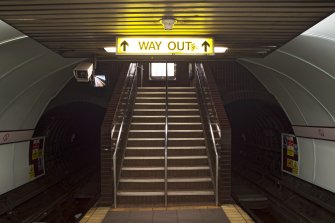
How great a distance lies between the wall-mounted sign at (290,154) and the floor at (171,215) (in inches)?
225

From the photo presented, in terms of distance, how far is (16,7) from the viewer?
5398 mm

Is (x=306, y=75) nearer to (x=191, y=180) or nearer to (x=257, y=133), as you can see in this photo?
(x=191, y=180)

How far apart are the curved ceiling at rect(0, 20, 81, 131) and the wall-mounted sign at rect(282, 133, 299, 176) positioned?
25.0ft

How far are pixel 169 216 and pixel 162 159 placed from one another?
97.1 inches

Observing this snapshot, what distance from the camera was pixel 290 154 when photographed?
13.9 meters

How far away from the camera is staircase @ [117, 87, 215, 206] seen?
8805 millimetres

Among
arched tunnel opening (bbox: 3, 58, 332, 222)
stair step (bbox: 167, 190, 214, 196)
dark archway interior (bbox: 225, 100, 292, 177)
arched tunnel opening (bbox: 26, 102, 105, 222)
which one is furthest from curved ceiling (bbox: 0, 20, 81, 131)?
dark archway interior (bbox: 225, 100, 292, 177)

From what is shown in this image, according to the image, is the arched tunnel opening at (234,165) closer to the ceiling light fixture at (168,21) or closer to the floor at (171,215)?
the floor at (171,215)

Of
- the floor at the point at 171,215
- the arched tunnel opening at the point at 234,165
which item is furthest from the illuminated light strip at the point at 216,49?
the floor at the point at 171,215

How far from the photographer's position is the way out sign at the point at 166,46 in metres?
6.91

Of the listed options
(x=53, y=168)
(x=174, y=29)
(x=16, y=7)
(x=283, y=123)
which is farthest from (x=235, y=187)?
(x=16, y=7)

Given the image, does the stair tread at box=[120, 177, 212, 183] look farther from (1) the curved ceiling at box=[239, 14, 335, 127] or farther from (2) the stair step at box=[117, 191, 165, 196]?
(1) the curved ceiling at box=[239, 14, 335, 127]

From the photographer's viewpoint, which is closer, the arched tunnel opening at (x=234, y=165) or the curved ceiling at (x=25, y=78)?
the curved ceiling at (x=25, y=78)

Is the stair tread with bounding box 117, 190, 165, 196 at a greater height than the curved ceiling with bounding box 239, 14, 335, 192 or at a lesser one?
lesser
